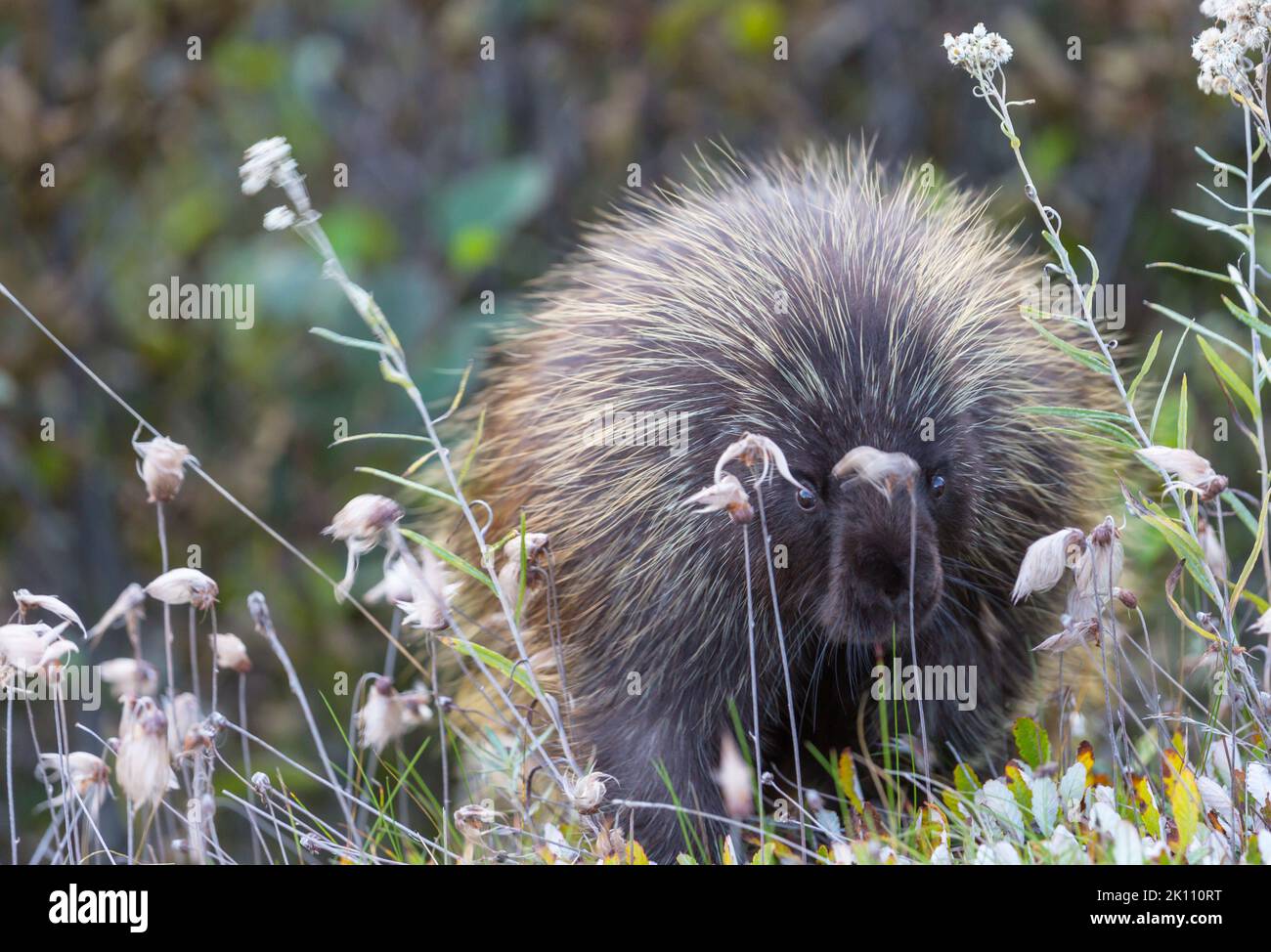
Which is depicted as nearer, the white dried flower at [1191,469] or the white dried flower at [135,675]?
the white dried flower at [1191,469]

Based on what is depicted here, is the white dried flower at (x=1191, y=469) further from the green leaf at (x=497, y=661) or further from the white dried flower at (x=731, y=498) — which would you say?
the green leaf at (x=497, y=661)

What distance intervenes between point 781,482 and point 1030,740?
0.57 m

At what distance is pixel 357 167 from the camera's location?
6.45m

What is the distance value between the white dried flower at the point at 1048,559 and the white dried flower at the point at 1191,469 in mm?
167

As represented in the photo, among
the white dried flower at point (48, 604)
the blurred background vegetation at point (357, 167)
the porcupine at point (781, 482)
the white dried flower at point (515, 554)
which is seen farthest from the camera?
the blurred background vegetation at point (357, 167)

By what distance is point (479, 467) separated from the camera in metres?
3.28

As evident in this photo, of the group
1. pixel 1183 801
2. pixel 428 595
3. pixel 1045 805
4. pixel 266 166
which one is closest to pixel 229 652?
A: pixel 428 595

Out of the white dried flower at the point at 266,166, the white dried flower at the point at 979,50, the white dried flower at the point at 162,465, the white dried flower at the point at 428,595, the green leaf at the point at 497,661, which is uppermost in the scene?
the white dried flower at the point at 979,50

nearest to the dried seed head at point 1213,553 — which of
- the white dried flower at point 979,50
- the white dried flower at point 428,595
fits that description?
the white dried flower at point 979,50

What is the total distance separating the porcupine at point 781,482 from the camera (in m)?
2.52

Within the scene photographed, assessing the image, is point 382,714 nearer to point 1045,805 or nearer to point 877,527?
point 877,527

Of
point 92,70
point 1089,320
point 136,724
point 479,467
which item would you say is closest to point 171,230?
point 92,70

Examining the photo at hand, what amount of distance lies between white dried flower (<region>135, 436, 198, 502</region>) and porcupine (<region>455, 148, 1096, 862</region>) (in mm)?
699

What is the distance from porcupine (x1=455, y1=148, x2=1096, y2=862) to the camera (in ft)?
8.27
